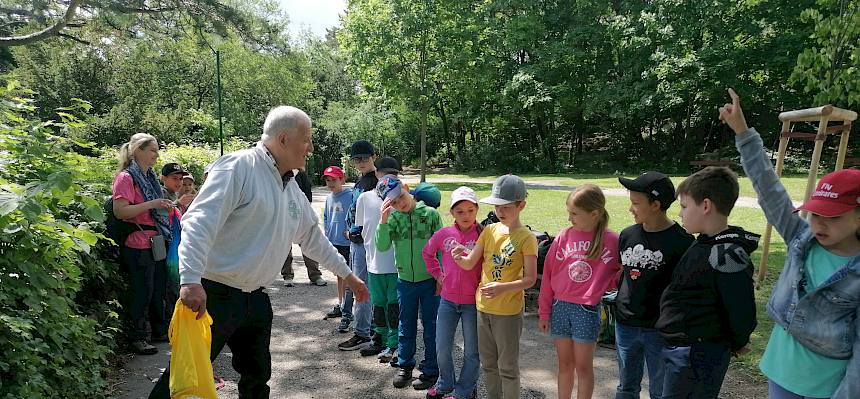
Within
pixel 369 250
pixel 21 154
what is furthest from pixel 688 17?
pixel 21 154

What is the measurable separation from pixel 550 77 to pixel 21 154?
31369 millimetres

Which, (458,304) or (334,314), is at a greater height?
(458,304)

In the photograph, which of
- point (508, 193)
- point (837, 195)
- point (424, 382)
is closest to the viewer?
point (837, 195)

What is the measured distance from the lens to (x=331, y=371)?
4.49m

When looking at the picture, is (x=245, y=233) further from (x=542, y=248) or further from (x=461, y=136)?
(x=461, y=136)

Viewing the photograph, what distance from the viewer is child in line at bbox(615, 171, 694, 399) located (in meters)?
2.96

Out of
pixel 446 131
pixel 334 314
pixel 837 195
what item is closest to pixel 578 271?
pixel 837 195

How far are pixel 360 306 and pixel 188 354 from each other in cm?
253

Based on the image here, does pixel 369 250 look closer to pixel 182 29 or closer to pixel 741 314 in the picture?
pixel 741 314

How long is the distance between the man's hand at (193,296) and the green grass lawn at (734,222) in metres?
4.16

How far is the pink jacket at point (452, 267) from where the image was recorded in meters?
3.74

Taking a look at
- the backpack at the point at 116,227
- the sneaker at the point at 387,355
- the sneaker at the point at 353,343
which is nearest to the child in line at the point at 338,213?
the sneaker at the point at 353,343

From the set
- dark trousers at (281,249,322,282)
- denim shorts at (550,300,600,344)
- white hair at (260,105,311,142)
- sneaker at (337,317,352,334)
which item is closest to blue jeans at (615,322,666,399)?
denim shorts at (550,300,600,344)

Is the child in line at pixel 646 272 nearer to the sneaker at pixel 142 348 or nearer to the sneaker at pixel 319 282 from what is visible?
the sneaker at pixel 142 348
